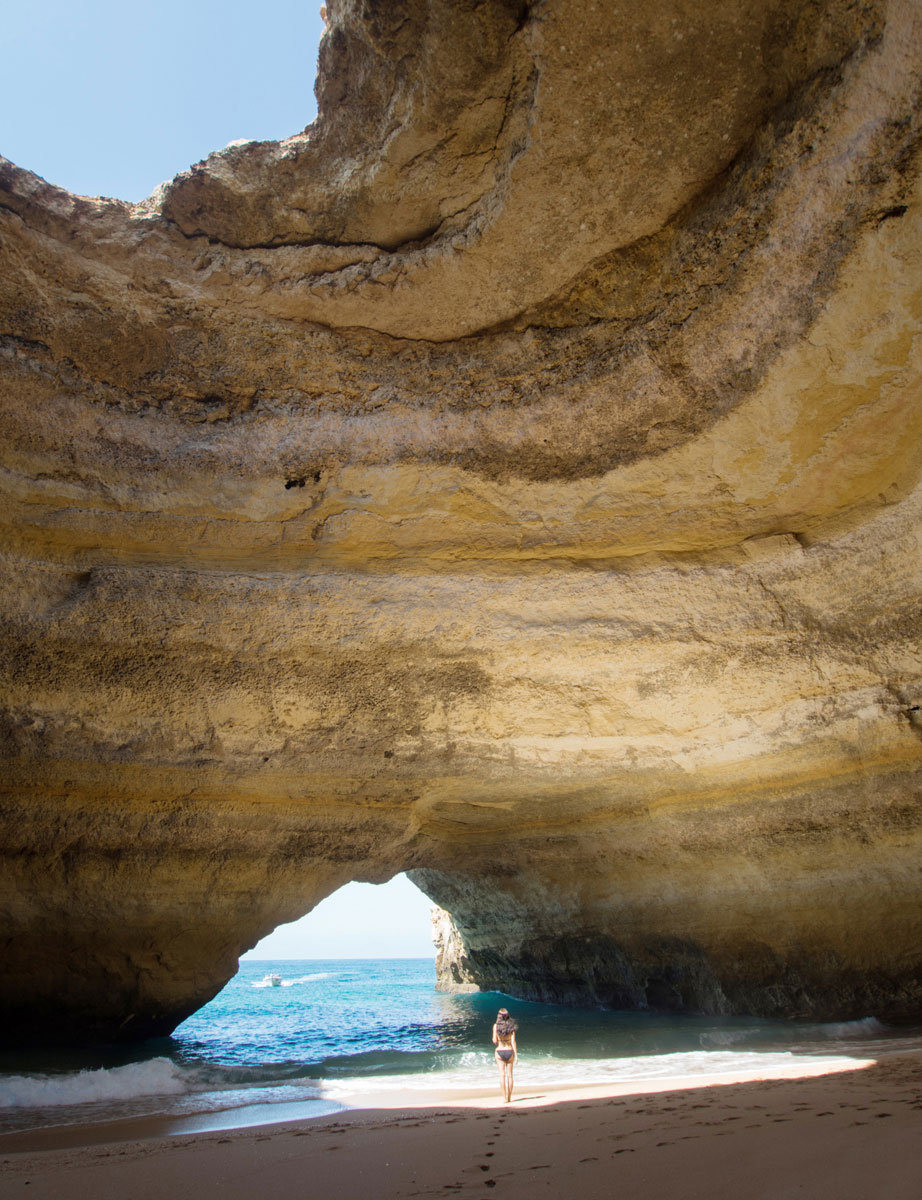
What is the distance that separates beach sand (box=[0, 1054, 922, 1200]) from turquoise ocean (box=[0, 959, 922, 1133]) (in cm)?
82

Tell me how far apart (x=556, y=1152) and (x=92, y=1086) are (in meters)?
4.16

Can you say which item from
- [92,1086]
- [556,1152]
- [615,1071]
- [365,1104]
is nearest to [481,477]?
[556,1152]

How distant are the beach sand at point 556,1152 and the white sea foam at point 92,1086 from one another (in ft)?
4.55

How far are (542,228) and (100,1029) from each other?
24.3 ft

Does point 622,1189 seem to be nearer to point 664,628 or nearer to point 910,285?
point 664,628

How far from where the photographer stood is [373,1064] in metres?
6.79

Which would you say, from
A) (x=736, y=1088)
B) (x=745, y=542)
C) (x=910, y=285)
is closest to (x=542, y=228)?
(x=910, y=285)

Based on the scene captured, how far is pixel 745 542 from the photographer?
4.89 metres

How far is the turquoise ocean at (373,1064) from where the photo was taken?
15.5 feet

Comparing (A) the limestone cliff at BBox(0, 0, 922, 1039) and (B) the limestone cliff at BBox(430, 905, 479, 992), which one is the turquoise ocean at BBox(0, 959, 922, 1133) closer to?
(A) the limestone cliff at BBox(0, 0, 922, 1039)

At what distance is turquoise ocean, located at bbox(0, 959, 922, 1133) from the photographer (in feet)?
15.5

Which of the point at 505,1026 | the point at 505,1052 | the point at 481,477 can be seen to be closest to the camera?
the point at 505,1052

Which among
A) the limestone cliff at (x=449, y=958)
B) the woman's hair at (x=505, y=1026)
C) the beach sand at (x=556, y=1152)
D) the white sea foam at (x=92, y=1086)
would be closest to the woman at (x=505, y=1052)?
the woman's hair at (x=505, y=1026)

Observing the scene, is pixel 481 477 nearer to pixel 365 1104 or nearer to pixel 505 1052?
pixel 505 1052
